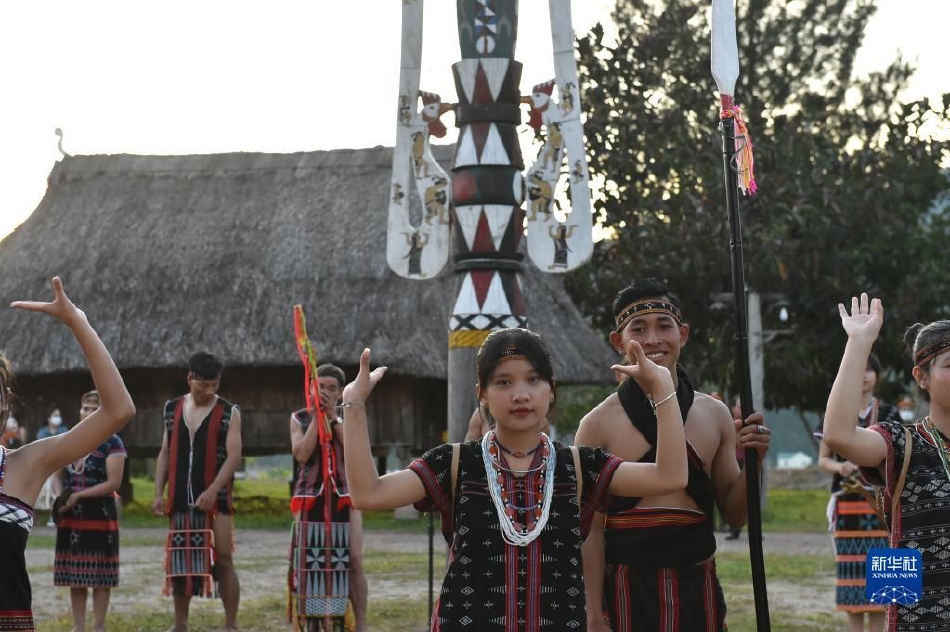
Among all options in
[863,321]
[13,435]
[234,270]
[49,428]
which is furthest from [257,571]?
[863,321]

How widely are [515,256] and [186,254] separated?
14356 mm

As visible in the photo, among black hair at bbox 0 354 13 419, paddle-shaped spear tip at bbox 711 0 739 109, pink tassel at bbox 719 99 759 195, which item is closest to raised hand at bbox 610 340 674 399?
pink tassel at bbox 719 99 759 195

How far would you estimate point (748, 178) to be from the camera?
15.4ft

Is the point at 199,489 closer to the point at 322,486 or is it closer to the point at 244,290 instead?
the point at 322,486

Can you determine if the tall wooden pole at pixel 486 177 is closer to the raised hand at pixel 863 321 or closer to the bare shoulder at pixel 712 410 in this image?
the bare shoulder at pixel 712 410

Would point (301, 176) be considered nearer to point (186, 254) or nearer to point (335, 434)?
point (186, 254)

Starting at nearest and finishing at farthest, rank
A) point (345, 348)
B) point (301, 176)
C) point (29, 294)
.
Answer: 1. point (345, 348)
2. point (29, 294)
3. point (301, 176)

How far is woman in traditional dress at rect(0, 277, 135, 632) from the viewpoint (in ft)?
11.7

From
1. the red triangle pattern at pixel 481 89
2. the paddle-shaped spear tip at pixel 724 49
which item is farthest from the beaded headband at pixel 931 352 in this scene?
the red triangle pattern at pixel 481 89

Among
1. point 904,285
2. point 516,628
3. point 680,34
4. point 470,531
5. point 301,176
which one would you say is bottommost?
point 516,628

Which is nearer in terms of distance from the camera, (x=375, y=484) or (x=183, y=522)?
(x=375, y=484)

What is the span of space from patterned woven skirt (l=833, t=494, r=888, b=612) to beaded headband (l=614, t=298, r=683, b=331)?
13.4 feet

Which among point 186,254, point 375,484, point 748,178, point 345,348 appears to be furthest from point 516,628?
point 186,254

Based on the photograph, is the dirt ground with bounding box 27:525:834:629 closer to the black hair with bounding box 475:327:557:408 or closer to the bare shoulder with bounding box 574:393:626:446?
the bare shoulder with bounding box 574:393:626:446
